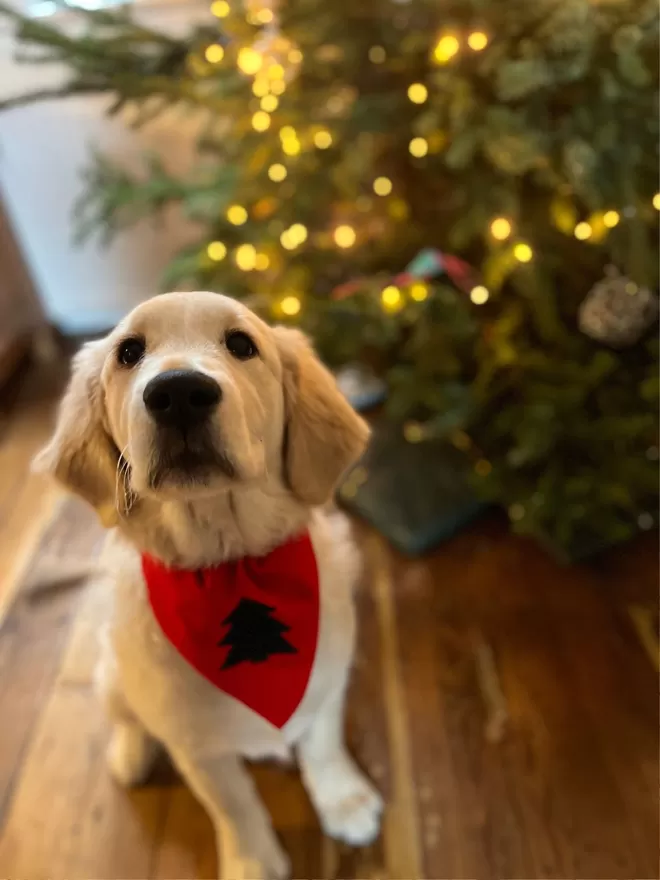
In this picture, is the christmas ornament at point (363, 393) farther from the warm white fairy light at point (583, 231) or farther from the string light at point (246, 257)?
the warm white fairy light at point (583, 231)

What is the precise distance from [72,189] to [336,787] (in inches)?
114

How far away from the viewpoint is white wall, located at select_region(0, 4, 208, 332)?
3020mm

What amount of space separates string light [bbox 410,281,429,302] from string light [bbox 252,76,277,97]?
72cm

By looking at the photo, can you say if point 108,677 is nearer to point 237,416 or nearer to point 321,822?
point 321,822

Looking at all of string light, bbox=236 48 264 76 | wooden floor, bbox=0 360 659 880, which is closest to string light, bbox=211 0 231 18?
string light, bbox=236 48 264 76

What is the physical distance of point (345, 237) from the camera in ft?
7.47

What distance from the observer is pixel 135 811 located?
1.55m

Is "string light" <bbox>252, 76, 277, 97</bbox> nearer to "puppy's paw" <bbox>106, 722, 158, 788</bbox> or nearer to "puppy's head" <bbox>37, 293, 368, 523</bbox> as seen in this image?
"puppy's head" <bbox>37, 293, 368, 523</bbox>

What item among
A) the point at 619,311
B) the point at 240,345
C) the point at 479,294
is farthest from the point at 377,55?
the point at 240,345

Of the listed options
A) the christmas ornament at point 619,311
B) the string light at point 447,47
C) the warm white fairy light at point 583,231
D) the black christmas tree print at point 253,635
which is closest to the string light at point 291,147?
the string light at point 447,47

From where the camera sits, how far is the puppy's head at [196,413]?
95 centimetres

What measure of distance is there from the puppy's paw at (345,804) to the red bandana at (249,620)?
0.32m

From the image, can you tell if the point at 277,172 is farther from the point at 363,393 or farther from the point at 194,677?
the point at 194,677

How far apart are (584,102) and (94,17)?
4.54 feet
